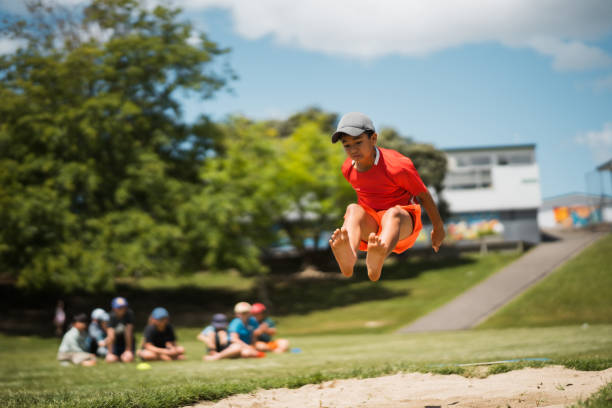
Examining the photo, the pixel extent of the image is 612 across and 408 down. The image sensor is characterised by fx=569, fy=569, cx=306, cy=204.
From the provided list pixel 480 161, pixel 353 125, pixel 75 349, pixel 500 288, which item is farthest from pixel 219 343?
pixel 480 161

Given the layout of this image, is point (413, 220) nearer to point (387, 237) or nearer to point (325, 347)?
point (387, 237)

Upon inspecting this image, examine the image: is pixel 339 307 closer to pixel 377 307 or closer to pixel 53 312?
pixel 377 307

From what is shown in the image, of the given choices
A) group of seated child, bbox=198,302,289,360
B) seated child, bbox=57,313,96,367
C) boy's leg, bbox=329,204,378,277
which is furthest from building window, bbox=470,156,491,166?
boy's leg, bbox=329,204,378,277

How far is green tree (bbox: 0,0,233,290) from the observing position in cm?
2336

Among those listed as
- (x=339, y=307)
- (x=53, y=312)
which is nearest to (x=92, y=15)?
(x=53, y=312)

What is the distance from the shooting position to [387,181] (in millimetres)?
6320

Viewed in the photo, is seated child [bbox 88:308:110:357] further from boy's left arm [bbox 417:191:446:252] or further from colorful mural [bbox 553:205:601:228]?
colorful mural [bbox 553:205:601:228]

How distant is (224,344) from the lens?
12867 millimetres

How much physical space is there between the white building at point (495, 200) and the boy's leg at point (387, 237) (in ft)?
125

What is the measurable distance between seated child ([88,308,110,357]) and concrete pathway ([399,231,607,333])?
42.2 ft

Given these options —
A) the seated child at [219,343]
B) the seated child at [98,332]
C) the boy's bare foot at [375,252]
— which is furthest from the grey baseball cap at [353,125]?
the seated child at [98,332]

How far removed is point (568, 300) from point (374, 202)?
21.6m

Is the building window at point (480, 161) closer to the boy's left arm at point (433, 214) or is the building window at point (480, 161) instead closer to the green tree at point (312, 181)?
the green tree at point (312, 181)

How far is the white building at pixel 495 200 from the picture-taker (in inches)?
1694
